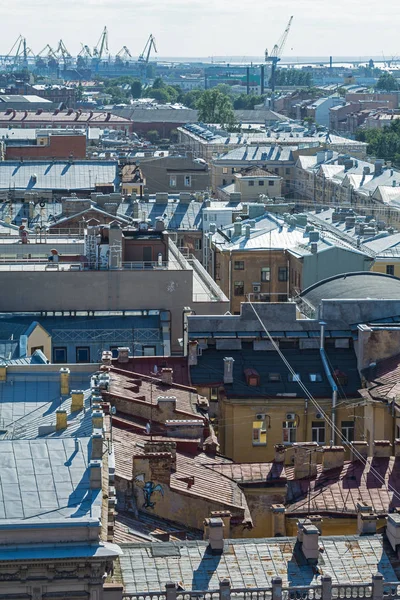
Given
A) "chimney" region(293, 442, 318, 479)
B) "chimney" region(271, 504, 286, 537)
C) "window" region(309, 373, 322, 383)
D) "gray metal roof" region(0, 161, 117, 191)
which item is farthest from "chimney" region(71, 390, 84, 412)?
"gray metal roof" region(0, 161, 117, 191)

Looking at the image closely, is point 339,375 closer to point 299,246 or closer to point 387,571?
point 387,571

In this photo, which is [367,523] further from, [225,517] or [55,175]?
[55,175]

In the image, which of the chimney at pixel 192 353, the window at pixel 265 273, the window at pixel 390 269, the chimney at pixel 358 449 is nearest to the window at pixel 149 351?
the chimney at pixel 192 353

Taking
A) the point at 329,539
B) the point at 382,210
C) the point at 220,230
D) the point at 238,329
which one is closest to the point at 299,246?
the point at 220,230

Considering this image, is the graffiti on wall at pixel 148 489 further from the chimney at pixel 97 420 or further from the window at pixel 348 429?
the window at pixel 348 429

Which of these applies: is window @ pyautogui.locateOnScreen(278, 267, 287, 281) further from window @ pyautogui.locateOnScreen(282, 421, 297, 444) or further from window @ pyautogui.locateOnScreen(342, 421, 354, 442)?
window @ pyautogui.locateOnScreen(282, 421, 297, 444)

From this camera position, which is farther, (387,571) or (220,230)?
(220,230)
